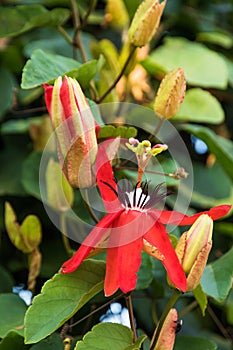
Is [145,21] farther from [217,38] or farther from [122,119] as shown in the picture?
[217,38]

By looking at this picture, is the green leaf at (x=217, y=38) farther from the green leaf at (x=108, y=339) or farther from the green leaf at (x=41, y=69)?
the green leaf at (x=108, y=339)

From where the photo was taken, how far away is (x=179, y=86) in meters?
0.71

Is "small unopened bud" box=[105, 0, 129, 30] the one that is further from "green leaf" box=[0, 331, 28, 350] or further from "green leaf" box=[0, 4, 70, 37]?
"green leaf" box=[0, 331, 28, 350]

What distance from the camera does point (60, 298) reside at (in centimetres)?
64

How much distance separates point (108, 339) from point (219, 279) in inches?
6.6

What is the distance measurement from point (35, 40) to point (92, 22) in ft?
0.40

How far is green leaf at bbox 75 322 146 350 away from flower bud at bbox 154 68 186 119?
0.22 metres

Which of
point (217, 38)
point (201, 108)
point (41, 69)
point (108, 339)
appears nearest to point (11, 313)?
point (108, 339)

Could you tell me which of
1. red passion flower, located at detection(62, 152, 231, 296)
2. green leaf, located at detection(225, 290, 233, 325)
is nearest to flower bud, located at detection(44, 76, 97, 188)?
red passion flower, located at detection(62, 152, 231, 296)

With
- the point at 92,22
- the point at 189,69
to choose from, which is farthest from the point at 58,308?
the point at 92,22

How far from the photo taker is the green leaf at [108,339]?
2.05ft

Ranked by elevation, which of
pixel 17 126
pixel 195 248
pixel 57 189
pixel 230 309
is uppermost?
pixel 195 248

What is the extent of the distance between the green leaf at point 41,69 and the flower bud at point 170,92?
10 centimetres

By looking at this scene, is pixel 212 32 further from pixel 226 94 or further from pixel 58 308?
pixel 58 308
